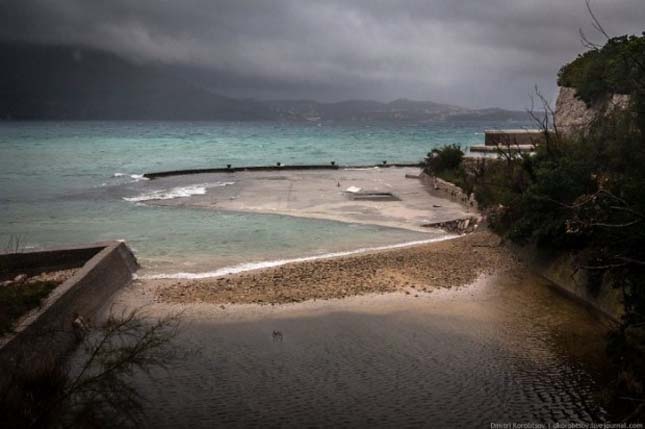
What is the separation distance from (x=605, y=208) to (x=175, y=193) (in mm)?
28487

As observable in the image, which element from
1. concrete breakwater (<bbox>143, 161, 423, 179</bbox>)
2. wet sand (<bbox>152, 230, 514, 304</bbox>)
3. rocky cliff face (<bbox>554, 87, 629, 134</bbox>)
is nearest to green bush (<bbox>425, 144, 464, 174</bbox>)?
concrete breakwater (<bbox>143, 161, 423, 179</bbox>)

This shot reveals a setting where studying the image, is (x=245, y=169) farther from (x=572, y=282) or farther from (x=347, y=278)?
(x=572, y=282)

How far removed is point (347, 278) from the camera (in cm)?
1563

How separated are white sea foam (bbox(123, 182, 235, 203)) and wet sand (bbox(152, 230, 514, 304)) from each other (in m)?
18.3

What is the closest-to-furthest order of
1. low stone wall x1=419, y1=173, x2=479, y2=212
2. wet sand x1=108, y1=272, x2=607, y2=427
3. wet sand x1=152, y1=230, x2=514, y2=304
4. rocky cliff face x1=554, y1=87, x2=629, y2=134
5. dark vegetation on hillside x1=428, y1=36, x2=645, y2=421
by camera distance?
wet sand x1=108, y1=272, x2=607, y2=427 < dark vegetation on hillside x1=428, y1=36, x2=645, y2=421 < wet sand x1=152, y1=230, x2=514, y2=304 < low stone wall x1=419, y1=173, x2=479, y2=212 < rocky cliff face x1=554, y1=87, x2=629, y2=134

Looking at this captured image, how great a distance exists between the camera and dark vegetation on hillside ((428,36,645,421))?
9219 mm

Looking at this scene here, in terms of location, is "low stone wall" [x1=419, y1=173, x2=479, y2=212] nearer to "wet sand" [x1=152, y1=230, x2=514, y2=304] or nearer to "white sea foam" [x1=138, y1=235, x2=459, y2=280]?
"white sea foam" [x1=138, y1=235, x2=459, y2=280]

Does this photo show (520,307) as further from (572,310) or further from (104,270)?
(104,270)

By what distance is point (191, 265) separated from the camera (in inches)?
690

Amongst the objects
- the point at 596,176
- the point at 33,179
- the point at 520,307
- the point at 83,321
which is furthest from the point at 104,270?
the point at 33,179

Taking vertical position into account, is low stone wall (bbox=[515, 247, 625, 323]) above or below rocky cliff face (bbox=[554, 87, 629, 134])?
below

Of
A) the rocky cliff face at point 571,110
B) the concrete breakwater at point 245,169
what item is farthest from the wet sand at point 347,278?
the concrete breakwater at point 245,169

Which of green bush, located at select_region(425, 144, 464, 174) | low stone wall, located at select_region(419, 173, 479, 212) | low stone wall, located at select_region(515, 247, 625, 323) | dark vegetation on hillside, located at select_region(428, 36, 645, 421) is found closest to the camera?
dark vegetation on hillside, located at select_region(428, 36, 645, 421)

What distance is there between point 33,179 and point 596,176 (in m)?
41.1
